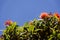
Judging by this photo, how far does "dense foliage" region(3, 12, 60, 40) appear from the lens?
77cm

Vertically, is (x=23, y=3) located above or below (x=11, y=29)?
above

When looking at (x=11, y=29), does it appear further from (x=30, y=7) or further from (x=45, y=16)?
(x=30, y=7)

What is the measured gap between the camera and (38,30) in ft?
2.59

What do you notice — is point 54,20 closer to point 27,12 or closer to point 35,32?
point 35,32

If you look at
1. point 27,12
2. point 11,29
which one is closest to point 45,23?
point 11,29

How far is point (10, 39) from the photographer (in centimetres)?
84

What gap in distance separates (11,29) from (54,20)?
228 millimetres

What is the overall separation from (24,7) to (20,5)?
0.28ft

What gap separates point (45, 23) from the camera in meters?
0.81

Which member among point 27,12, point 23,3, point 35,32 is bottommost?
point 35,32

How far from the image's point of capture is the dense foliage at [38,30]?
0.77 m

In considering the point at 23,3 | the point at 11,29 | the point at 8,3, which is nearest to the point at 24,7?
the point at 23,3

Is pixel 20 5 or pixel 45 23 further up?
pixel 20 5

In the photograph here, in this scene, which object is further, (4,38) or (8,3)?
(8,3)
